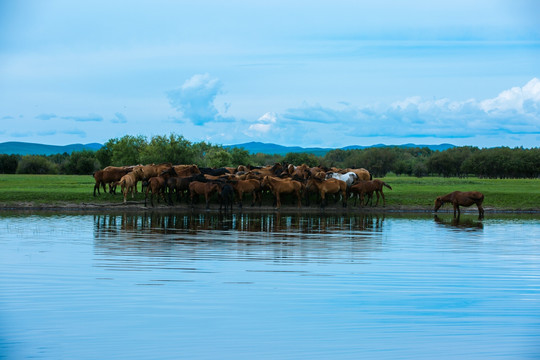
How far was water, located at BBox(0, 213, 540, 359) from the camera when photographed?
8398 millimetres

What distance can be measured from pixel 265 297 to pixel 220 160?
216ft

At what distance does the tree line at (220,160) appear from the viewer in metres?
63.0

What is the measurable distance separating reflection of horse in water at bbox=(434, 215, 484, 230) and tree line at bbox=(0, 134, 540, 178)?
34119mm

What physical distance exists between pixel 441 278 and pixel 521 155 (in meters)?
110

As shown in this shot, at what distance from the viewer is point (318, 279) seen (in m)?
12.9

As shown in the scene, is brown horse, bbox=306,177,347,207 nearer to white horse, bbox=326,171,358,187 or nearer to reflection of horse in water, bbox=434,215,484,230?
white horse, bbox=326,171,358,187

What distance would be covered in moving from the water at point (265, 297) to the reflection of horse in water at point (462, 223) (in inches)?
186

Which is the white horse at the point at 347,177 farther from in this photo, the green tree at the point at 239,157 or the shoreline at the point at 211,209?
the green tree at the point at 239,157

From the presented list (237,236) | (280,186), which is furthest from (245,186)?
(237,236)

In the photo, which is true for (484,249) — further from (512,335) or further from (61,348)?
(61,348)

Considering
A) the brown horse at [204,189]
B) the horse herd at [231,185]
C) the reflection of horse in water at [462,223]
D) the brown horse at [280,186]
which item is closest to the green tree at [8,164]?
the horse herd at [231,185]

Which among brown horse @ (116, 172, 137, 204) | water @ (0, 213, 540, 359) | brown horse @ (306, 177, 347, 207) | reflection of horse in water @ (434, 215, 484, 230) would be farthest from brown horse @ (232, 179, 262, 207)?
water @ (0, 213, 540, 359)

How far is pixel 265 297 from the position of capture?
11.1 metres

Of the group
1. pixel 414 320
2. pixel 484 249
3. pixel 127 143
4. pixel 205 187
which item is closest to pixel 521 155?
pixel 127 143
